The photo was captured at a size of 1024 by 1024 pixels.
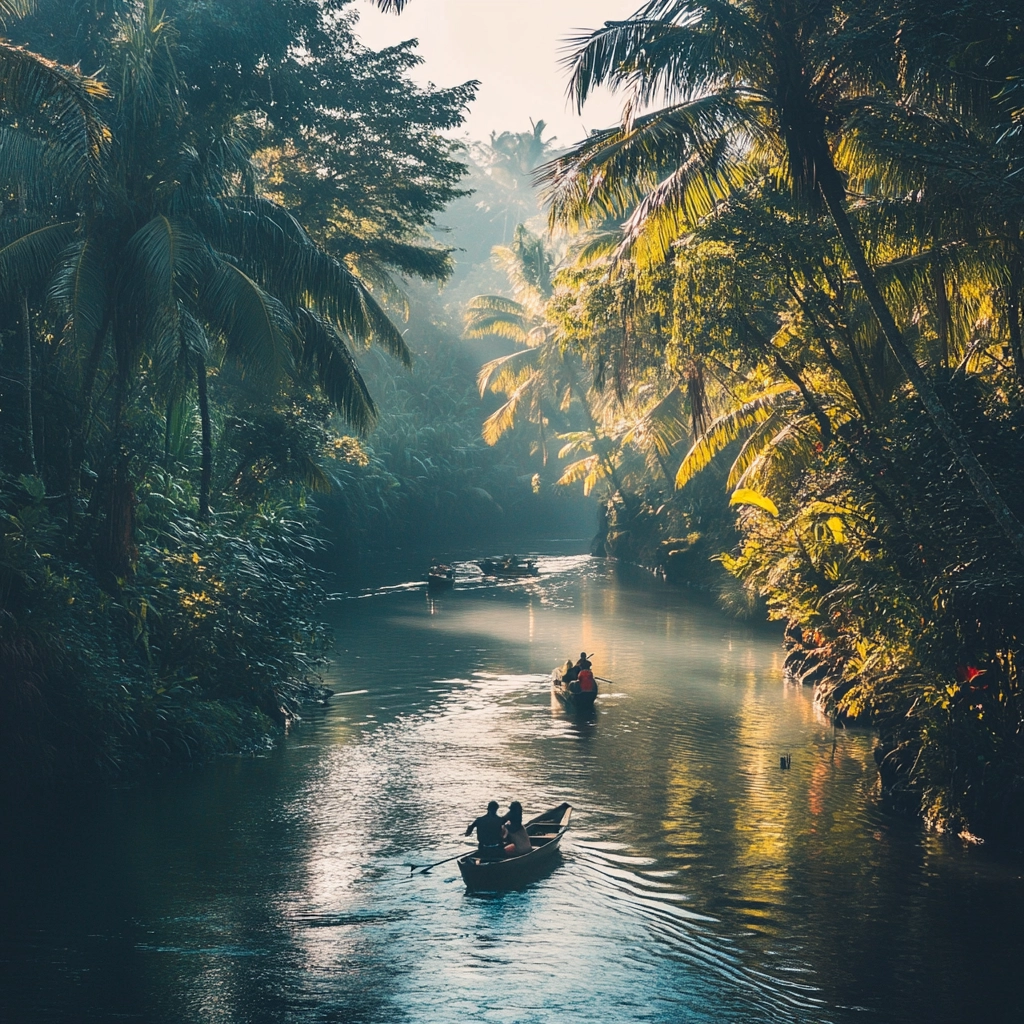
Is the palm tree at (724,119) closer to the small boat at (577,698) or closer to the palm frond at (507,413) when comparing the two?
the small boat at (577,698)

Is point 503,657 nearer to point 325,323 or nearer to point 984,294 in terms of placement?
point 325,323

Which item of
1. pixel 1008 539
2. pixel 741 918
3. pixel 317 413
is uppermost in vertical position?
pixel 317 413

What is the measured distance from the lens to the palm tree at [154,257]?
17.4 meters

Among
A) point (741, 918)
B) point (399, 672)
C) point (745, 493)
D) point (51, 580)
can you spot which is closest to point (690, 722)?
point (745, 493)

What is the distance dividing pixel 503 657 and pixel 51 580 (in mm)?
14100

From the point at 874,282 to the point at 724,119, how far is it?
9.85 feet

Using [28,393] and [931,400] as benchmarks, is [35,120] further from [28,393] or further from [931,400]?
[931,400]

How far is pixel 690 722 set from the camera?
22.1 m

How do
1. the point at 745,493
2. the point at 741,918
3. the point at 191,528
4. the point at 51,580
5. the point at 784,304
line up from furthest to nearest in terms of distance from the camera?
1. the point at 191,528
2. the point at 745,493
3. the point at 784,304
4. the point at 51,580
5. the point at 741,918

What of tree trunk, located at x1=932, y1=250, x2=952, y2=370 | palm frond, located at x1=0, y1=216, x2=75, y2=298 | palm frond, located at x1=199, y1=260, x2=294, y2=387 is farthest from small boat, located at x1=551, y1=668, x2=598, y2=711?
palm frond, located at x1=0, y1=216, x2=75, y2=298

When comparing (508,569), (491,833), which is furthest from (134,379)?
(508,569)

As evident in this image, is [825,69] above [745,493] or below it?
above

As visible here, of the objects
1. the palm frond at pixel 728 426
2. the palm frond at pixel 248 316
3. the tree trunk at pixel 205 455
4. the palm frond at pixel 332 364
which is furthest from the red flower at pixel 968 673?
the tree trunk at pixel 205 455

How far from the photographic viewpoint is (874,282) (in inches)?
613
